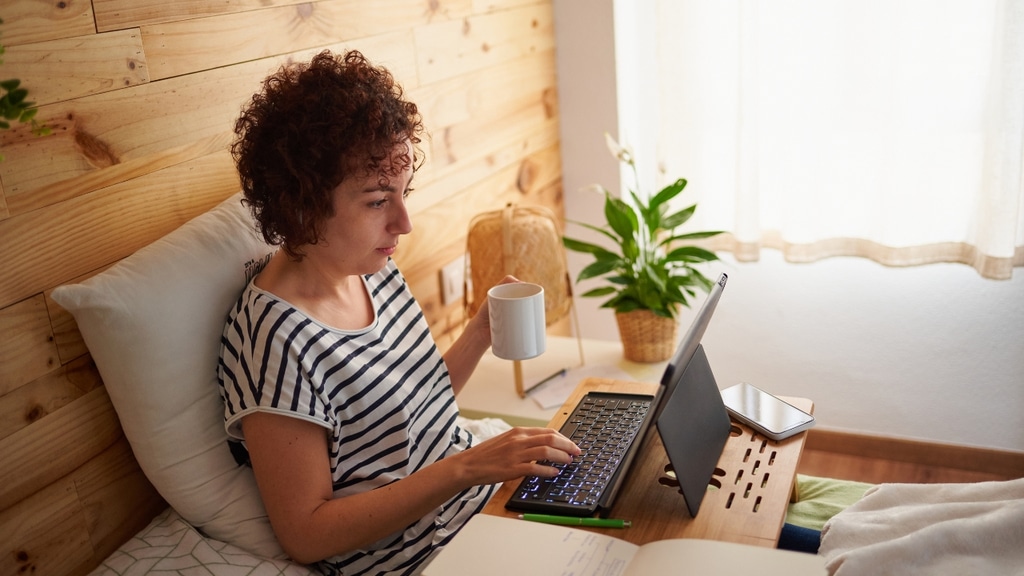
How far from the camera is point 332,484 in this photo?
131 cm

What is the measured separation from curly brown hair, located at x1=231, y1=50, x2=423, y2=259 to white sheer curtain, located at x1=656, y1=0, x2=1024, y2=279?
1.28 metres

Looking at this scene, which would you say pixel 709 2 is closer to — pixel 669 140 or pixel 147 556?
pixel 669 140

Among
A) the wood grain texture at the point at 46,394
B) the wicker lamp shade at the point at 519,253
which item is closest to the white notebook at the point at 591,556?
the wood grain texture at the point at 46,394

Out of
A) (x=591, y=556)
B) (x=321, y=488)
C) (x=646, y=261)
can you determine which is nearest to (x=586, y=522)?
(x=591, y=556)

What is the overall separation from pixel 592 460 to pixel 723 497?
0.63 feet

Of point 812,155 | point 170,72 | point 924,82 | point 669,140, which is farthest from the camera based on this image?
point 669,140

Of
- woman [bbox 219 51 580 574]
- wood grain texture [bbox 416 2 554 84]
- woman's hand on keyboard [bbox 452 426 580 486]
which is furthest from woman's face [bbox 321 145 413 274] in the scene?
wood grain texture [bbox 416 2 554 84]

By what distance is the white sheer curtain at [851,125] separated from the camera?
→ 2301 mm

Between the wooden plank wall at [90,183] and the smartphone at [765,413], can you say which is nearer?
the wooden plank wall at [90,183]

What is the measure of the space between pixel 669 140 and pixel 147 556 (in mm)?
1938

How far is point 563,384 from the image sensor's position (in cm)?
207

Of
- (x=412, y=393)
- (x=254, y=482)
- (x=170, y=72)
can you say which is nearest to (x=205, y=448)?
(x=254, y=482)

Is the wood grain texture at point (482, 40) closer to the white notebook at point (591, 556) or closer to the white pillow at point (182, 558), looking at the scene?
the white pillow at point (182, 558)

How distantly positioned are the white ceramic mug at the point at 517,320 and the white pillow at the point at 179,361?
42 centimetres
